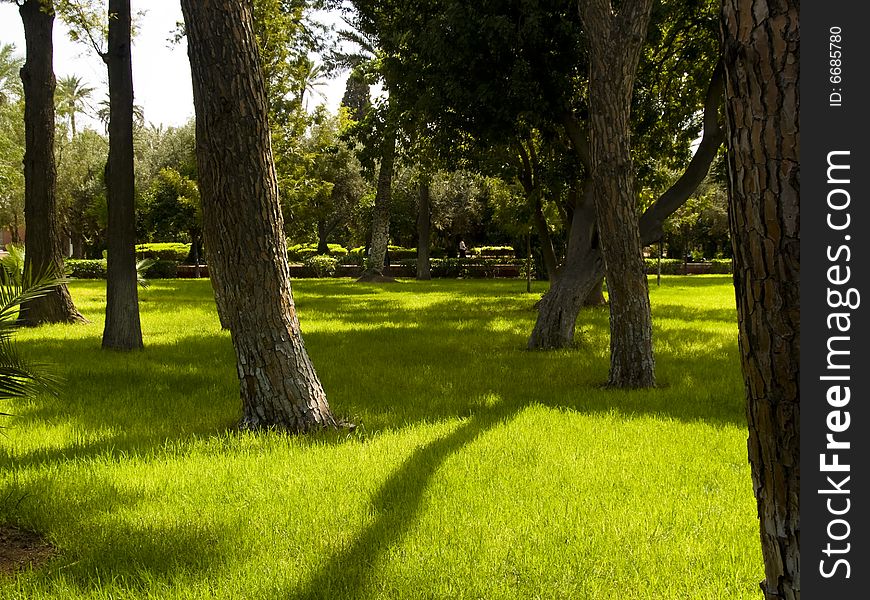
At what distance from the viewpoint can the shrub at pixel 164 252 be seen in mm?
38719

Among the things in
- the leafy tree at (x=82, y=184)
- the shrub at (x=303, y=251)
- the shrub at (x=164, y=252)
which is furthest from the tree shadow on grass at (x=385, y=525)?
the leafy tree at (x=82, y=184)

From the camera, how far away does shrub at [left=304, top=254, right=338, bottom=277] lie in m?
39.2

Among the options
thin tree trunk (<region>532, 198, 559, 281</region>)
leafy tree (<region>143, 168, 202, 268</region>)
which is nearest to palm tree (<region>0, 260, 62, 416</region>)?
thin tree trunk (<region>532, 198, 559, 281</region>)

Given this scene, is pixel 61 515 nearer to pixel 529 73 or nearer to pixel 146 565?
pixel 146 565

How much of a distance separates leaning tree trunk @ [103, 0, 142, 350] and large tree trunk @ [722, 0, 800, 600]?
11235 mm

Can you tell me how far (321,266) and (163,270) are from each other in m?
8.46

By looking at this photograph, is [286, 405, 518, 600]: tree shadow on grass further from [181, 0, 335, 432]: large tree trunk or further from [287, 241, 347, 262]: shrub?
[287, 241, 347, 262]: shrub

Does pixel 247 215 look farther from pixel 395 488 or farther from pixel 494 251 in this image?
pixel 494 251

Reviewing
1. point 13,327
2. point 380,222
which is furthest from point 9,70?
point 13,327

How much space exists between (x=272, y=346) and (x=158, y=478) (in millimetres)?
1564

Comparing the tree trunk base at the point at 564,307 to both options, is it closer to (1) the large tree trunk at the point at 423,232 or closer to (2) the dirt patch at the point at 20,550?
(2) the dirt patch at the point at 20,550

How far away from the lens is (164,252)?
39.4 m

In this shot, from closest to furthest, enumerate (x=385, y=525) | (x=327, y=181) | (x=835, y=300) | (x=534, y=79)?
(x=835, y=300) < (x=385, y=525) < (x=534, y=79) < (x=327, y=181)

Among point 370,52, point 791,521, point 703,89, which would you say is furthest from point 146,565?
point 370,52
